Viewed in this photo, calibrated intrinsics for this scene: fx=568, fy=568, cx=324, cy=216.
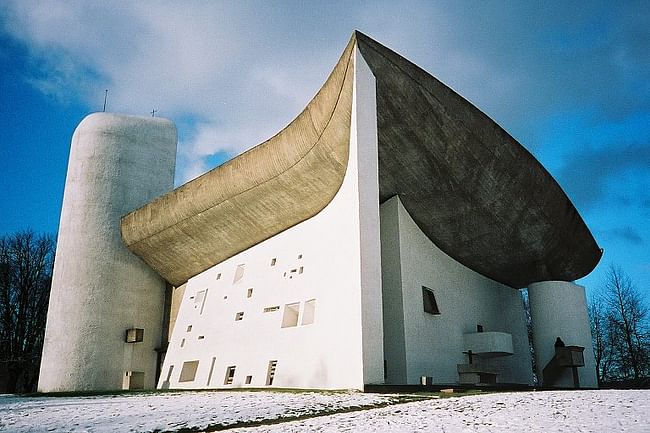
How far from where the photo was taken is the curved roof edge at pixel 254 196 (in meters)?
13.6

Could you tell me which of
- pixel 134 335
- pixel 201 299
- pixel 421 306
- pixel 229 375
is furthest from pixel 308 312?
pixel 134 335

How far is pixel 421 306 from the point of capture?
53.3 ft

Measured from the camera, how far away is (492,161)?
15891mm

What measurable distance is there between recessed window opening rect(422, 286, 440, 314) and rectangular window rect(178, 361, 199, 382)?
8.15 meters

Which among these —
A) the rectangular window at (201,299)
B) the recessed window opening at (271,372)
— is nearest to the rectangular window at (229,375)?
the recessed window opening at (271,372)

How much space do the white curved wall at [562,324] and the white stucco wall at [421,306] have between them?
1.55m

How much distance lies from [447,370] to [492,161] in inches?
246

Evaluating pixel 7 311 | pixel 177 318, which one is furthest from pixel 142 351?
pixel 7 311

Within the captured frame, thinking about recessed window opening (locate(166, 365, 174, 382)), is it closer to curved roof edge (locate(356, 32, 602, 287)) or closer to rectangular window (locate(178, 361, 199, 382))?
rectangular window (locate(178, 361, 199, 382))

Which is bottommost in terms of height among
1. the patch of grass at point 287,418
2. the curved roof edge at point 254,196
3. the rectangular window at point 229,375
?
the patch of grass at point 287,418

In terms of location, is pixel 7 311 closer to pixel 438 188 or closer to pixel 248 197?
pixel 248 197

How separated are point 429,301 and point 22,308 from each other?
65.9 ft

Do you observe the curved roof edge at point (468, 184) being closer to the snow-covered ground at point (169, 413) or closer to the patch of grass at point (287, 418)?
the snow-covered ground at point (169, 413)

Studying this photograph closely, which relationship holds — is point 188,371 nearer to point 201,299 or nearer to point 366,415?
point 201,299
